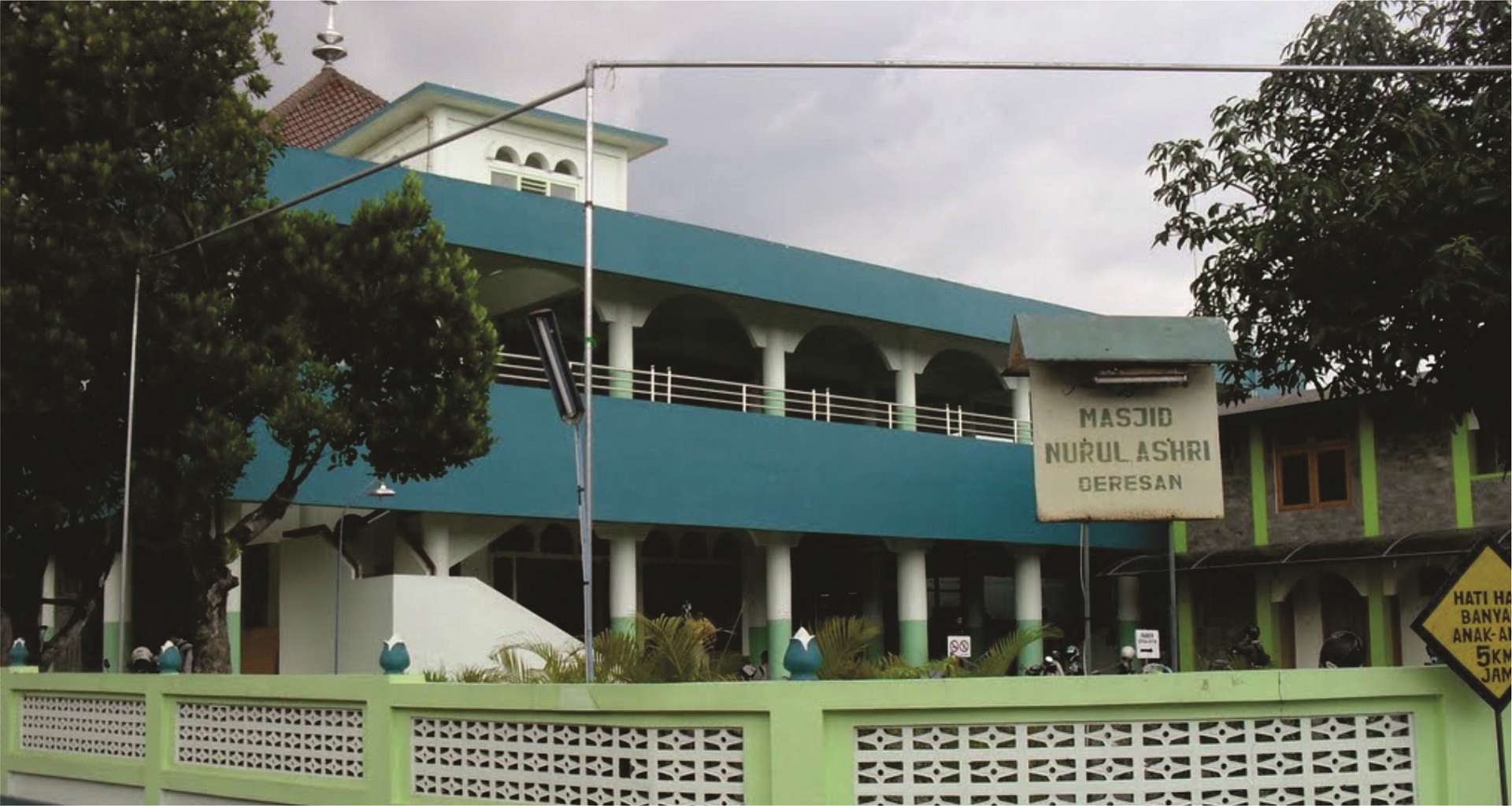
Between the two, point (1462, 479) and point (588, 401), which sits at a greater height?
point (1462, 479)

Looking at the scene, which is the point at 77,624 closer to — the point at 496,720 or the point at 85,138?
the point at 85,138

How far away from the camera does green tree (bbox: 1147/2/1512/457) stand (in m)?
13.2

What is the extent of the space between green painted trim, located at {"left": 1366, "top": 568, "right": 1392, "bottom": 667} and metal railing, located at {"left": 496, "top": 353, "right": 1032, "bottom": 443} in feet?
20.0

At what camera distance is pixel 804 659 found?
734 centimetres

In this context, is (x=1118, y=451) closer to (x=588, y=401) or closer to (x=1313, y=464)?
(x=588, y=401)

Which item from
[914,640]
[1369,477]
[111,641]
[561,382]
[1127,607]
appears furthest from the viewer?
[1127,607]

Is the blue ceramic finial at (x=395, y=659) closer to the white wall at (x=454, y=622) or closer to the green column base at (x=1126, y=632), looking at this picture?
the white wall at (x=454, y=622)

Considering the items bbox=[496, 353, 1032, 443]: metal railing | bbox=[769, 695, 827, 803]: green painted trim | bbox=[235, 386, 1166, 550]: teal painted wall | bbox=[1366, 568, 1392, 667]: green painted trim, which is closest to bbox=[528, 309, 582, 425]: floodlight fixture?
bbox=[769, 695, 827, 803]: green painted trim

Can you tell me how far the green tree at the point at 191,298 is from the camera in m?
14.4

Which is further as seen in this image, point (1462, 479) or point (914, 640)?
point (914, 640)

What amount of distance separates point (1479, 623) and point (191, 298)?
38.2ft

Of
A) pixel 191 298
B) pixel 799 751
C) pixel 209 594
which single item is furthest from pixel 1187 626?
A: pixel 799 751

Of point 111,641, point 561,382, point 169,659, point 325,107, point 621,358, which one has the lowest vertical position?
point 111,641

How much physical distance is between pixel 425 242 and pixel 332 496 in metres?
5.41
